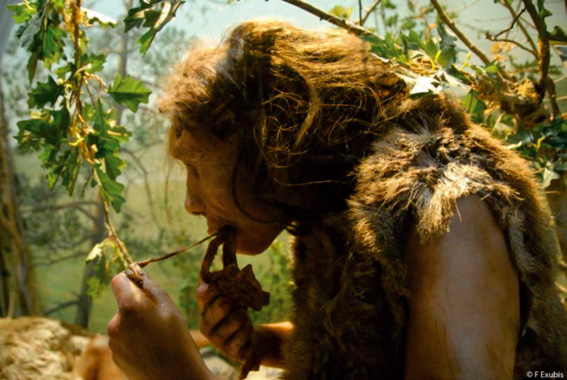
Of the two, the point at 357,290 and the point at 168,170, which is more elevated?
the point at 168,170

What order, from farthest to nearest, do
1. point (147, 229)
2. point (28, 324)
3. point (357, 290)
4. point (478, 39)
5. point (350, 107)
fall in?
1. point (147, 229)
2. point (28, 324)
3. point (478, 39)
4. point (350, 107)
5. point (357, 290)

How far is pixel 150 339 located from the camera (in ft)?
3.63

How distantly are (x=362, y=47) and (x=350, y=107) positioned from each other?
192 millimetres

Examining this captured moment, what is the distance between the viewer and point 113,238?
5.95 feet

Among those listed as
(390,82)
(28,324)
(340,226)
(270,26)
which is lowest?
(28,324)

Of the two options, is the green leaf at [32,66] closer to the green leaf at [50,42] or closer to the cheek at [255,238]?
the green leaf at [50,42]

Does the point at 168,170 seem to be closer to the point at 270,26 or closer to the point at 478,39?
the point at 270,26

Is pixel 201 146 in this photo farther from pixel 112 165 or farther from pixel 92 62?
pixel 92 62

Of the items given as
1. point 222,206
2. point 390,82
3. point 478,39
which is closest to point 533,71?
point 478,39

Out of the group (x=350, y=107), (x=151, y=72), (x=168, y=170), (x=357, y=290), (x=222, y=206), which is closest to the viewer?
(x=357, y=290)

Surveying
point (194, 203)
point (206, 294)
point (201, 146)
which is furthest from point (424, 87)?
point (206, 294)

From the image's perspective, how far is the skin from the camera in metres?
0.90

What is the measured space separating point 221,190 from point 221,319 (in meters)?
0.36

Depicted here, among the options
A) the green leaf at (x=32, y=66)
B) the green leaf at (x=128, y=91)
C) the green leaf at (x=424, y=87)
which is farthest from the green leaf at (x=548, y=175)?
the green leaf at (x=32, y=66)
